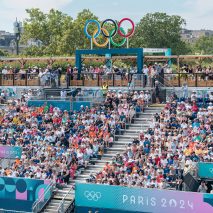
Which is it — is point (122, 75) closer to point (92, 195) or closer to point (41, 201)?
point (92, 195)

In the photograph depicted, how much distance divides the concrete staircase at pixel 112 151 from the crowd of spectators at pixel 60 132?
0.35 m

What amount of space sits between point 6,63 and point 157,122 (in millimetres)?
33765

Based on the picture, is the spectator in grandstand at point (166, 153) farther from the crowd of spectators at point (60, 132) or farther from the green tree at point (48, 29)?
the green tree at point (48, 29)

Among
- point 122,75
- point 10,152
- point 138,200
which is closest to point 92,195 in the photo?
point 138,200

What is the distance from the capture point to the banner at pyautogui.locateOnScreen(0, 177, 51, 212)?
32.5 metres

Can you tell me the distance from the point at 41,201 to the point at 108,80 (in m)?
14.2

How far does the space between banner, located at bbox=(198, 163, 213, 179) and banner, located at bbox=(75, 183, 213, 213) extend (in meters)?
2.50

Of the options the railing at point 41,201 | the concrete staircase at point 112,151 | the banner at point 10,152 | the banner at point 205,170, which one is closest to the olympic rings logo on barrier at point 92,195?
the concrete staircase at point 112,151

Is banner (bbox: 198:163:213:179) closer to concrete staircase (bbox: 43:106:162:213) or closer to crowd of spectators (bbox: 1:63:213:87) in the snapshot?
concrete staircase (bbox: 43:106:162:213)

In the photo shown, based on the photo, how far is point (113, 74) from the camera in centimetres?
4297

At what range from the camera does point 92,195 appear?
1204 inches

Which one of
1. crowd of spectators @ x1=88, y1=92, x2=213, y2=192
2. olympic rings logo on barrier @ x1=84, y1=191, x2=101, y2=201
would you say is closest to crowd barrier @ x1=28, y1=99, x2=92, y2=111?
crowd of spectators @ x1=88, y1=92, x2=213, y2=192

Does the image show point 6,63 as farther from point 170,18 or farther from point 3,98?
point 170,18

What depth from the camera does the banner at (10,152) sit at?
36.9 m
